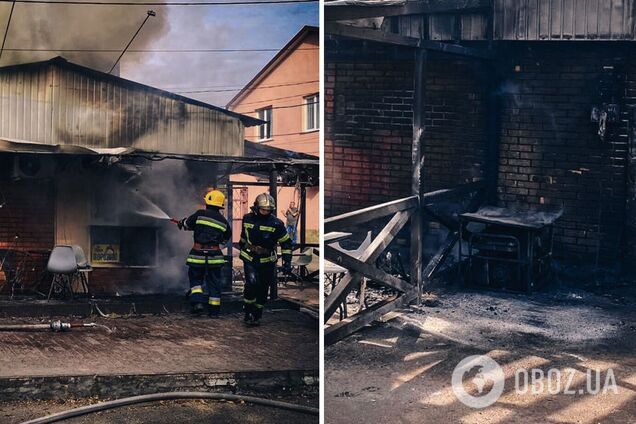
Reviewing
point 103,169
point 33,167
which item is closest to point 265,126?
point 103,169

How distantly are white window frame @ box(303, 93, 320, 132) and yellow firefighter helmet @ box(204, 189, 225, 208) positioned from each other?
1638 millimetres

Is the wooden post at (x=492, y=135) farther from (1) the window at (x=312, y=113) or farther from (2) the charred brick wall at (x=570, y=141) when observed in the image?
(1) the window at (x=312, y=113)

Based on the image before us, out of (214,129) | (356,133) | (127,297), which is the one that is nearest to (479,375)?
(356,133)

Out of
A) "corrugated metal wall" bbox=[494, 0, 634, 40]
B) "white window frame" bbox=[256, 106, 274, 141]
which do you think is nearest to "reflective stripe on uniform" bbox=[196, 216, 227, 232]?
"white window frame" bbox=[256, 106, 274, 141]

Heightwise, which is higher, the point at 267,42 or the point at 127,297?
the point at 267,42

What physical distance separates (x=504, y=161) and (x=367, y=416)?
61.3 inches

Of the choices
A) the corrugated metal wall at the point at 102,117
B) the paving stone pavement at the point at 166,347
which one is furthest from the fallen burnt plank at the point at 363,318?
the corrugated metal wall at the point at 102,117

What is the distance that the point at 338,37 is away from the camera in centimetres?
377

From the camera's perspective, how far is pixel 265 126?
611cm

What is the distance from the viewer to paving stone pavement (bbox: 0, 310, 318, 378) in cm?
518

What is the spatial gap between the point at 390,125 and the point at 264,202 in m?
1.91

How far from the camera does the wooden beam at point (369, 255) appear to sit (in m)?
3.80

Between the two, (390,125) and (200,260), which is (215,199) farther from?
(390,125)

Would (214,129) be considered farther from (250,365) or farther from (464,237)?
(464,237)
